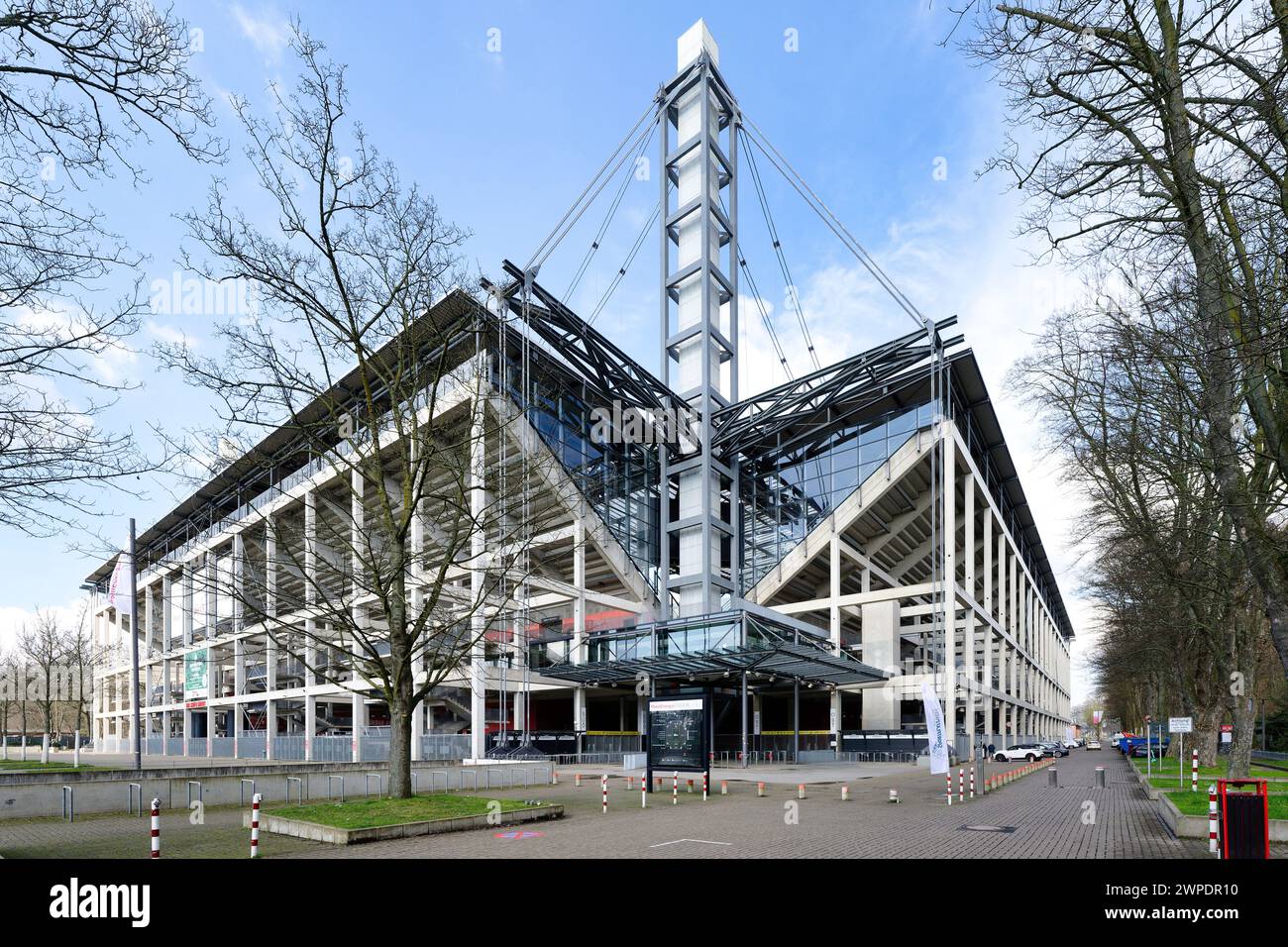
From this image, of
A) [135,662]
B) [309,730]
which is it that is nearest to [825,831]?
[135,662]

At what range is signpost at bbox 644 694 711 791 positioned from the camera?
2309 cm

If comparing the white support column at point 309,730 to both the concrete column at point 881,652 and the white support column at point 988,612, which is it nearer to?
the concrete column at point 881,652

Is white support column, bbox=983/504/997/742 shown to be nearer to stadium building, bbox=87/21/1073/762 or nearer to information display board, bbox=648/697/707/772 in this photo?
stadium building, bbox=87/21/1073/762

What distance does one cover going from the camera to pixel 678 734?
2353cm

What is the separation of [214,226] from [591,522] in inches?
1321

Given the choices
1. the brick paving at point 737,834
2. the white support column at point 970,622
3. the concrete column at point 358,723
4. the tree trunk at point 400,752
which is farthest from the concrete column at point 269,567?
the white support column at point 970,622

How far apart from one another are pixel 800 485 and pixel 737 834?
130ft

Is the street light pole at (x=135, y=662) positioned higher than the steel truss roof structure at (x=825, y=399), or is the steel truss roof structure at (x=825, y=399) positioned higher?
the steel truss roof structure at (x=825, y=399)

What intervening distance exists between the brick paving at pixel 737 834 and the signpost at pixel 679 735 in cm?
92

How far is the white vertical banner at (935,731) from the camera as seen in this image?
23484 millimetres

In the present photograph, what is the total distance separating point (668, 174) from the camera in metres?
53.9

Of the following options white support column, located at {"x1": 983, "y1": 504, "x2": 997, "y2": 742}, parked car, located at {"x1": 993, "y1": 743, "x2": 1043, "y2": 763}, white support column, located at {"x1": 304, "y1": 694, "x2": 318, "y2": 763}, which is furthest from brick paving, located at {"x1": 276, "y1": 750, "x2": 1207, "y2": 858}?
white support column, located at {"x1": 983, "y1": 504, "x2": 997, "y2": 742}
